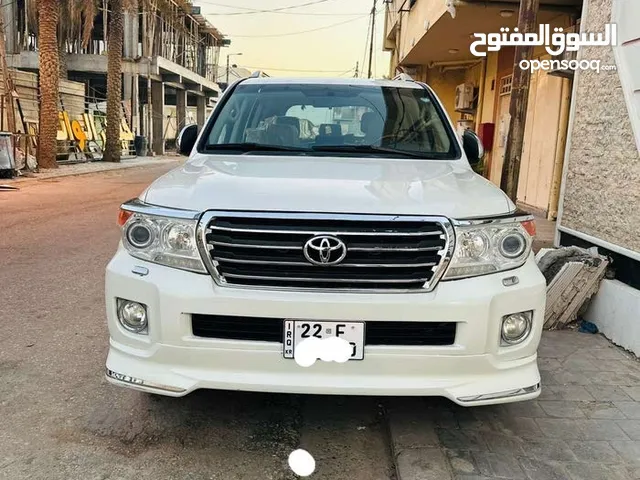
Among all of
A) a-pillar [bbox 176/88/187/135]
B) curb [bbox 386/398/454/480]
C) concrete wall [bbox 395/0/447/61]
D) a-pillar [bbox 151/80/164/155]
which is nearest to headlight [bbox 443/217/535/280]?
curb [bbox 386/398/454/480]

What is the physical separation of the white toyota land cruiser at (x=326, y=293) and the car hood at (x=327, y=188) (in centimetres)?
1

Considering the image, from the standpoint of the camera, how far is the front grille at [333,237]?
2.57m

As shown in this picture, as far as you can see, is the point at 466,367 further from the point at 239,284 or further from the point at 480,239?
the point at 239,284

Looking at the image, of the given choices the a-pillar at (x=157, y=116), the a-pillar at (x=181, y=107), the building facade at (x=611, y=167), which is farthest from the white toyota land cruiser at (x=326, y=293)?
the a-pillar at (x=181, y=107)

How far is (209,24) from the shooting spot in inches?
1709

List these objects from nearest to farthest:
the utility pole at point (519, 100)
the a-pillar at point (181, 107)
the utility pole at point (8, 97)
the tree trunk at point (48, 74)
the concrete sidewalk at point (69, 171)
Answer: the utility pole at point (519, 100), the concrete sidewalk at point (69, 171), the utility pole at point (8, 97), the tree trunk at point (48, 74), the a-pillar at point (181, 107)

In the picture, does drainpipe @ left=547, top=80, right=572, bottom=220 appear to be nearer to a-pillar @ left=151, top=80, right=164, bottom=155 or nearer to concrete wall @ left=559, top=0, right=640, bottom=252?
concrete wall @ left=559, top=0, right=640, bottom=252

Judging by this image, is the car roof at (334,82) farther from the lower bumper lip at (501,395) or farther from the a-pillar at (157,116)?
the a-pillar at (157,116)

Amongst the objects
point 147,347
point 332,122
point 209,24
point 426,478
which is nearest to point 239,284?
point 147,347

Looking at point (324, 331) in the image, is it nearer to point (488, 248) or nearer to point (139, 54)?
Answer: point (488, 248)

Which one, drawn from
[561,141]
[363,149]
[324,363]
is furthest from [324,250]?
[561,141]

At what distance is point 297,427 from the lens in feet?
10.3

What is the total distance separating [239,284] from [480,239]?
1075 millimetres

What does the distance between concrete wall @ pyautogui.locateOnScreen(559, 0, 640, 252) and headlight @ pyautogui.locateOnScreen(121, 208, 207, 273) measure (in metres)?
3.13
